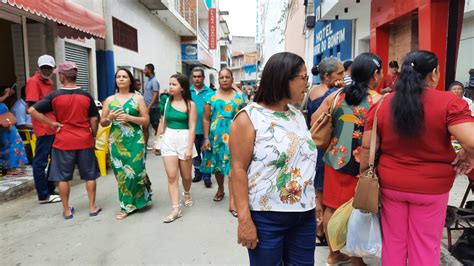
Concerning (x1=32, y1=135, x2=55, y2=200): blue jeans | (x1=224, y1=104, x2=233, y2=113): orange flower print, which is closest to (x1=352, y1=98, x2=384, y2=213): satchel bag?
(x1=224, y1=104, x2=233, y2=113): orange flower print

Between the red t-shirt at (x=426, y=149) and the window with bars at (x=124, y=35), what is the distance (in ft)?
30.9

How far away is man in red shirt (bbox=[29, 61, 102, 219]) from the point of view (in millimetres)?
4027

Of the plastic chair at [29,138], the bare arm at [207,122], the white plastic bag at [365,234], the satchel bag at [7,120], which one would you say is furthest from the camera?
the plastic chair at [29,138]

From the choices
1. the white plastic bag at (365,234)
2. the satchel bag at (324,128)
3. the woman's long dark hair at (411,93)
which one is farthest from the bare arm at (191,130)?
Result: the woman's long dark hair at (411,93)

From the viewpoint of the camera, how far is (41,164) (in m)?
4.70

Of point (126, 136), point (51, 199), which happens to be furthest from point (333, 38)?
point (51, 199)

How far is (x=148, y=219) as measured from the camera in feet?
13.7

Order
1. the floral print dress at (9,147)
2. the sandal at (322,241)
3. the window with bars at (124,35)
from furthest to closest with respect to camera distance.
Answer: the window with bars at (124,35)
the floral print dress at (9,147)
the sandal at (322,241)

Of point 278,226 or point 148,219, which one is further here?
point 148,219

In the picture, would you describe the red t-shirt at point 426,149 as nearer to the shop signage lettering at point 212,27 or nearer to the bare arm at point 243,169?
the bare arm at point 243,169

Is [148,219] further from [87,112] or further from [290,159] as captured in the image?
[290,159]

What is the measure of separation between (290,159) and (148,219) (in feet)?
9.16

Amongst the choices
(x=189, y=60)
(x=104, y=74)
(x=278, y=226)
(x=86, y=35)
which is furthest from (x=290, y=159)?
(x=189, y=60)

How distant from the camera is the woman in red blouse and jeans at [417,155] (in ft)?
6.34
